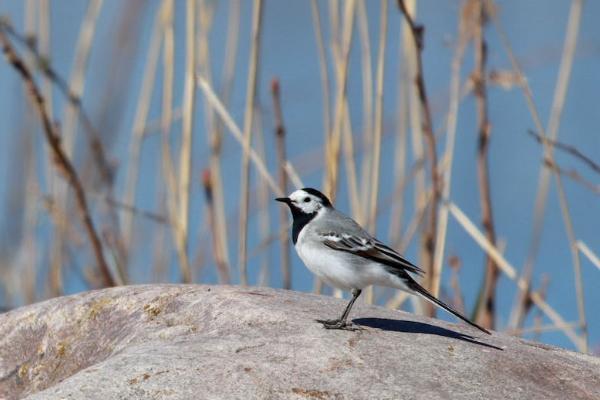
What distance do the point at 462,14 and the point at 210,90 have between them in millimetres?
1149

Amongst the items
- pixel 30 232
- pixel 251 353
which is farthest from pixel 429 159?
pixel 30 232

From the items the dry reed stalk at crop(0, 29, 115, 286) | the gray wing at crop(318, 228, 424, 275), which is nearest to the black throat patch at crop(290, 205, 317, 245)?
the gray wing at crop(318, 228, 424, 275)

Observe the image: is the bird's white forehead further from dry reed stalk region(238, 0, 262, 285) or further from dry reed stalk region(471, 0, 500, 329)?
dry reed stalk region(471, 0, 500, 329)

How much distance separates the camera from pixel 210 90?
14.0 feet

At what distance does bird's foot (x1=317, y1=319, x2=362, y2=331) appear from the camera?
3043mm

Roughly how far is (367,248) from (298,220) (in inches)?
17.6

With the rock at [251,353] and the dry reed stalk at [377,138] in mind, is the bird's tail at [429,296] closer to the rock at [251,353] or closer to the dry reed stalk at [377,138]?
the rock at [251,353]

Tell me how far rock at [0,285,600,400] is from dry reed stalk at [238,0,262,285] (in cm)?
49

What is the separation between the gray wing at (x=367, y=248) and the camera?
3398mm

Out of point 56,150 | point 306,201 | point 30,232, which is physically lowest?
point 30,232

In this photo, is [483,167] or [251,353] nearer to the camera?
[251,353]

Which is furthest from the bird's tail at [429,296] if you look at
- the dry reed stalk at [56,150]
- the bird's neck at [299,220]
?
the dry reed stalk at [56,150]

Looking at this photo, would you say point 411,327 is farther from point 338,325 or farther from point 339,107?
point 339,107

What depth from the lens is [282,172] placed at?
4.53 m
